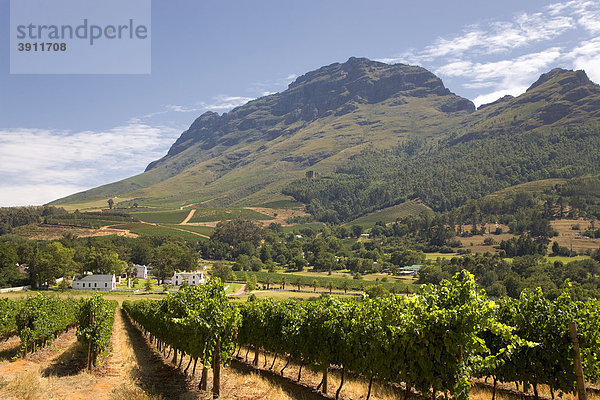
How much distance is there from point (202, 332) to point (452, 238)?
629 ft

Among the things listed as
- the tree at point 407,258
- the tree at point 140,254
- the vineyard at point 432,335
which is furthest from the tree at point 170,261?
the vineyard at point 432,335

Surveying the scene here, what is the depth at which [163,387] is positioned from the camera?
75.4ft

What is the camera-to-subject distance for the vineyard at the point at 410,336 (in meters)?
13.8

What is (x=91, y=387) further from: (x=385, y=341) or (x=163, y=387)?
(x=385, y=341)

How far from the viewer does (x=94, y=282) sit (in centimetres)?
10419

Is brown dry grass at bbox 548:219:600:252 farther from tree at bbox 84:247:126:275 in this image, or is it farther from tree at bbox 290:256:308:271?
tree at bbox 84:247:126:275

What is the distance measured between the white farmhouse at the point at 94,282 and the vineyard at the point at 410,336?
80951 millimetres

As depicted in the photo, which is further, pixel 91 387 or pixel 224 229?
pixel 224 229

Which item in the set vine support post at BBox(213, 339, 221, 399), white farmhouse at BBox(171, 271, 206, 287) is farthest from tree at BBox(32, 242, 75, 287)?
vine support post at BBox(213, 339, 221, 399)

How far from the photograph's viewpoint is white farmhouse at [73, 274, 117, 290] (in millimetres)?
103312

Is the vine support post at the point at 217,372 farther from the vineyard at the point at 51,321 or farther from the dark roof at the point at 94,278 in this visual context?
the dark roof at the point at 94,278

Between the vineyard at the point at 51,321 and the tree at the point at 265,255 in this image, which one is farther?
the tree at the point at 265,255

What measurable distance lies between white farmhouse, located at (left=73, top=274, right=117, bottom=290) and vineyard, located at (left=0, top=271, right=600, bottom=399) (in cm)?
8095

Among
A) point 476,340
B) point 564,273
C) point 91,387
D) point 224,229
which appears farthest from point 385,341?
point 224,229
